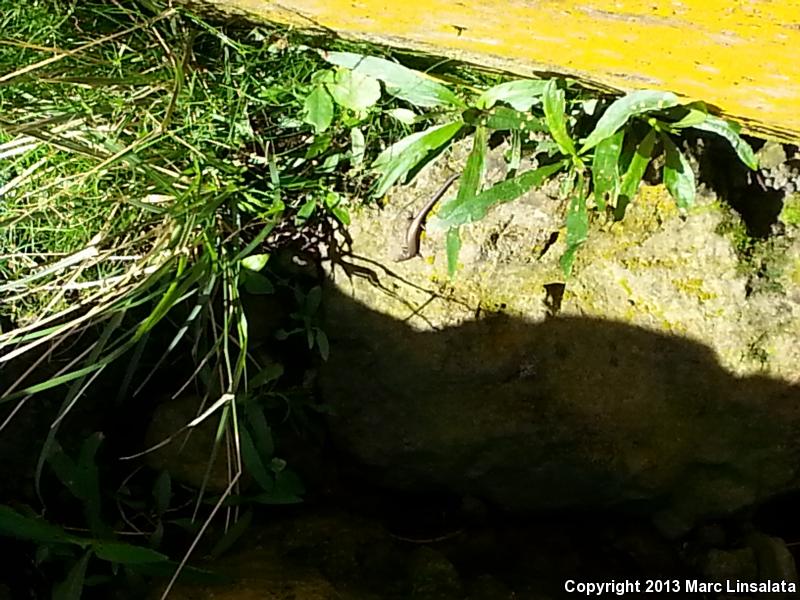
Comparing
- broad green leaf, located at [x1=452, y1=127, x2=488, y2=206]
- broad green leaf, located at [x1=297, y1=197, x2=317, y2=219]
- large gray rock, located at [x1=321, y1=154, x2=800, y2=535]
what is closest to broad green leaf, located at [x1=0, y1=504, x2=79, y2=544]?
large gray rock, located at [x1=321, y1=154, x2=800, y2=535]

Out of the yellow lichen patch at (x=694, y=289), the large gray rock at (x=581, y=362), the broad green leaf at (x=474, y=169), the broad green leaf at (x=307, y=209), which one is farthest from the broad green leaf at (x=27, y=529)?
the yellow lichen patch at (x=694, y=289)

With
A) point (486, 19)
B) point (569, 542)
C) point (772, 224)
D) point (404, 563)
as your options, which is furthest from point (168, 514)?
point (772, 224)

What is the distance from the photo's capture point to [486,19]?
1.58 meters

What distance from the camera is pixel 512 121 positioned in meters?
1.94

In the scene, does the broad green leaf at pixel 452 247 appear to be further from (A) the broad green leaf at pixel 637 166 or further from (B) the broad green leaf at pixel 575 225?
(A) the broad green leaf at pixel 637 166

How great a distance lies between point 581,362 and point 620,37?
0.78 meters

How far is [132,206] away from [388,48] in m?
0.70

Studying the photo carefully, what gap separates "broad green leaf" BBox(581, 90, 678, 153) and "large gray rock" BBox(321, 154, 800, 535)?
0.21 m

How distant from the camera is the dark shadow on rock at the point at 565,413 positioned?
1.99 metres

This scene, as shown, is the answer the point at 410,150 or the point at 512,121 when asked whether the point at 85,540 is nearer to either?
the point at 410,150

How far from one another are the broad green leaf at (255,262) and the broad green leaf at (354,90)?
41cm

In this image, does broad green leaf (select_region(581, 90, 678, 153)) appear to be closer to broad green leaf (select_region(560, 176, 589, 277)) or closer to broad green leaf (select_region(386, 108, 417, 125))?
broad green leaf (select_region(560, 176, 589, 277))

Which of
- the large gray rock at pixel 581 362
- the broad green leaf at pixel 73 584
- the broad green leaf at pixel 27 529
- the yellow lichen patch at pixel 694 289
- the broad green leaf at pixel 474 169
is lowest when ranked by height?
the broad green leaf at pixel 73 584

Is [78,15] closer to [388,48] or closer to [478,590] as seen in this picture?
[388,48]
